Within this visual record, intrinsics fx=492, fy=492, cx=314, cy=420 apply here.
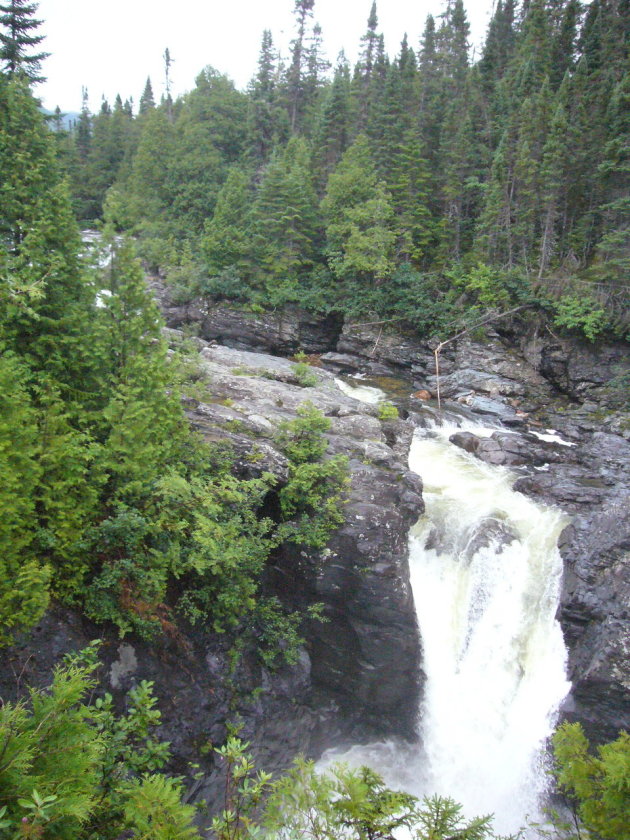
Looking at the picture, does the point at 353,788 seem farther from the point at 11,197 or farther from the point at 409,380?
the point at 409,380

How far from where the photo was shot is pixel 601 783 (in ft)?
18.6

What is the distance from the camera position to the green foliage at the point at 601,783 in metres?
5.32

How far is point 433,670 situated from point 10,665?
10.5 metres

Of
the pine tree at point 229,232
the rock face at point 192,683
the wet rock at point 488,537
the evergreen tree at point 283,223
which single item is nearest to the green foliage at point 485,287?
the evergreen tree at point 283,223

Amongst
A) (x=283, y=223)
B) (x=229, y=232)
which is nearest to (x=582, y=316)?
(x=283, y=223)

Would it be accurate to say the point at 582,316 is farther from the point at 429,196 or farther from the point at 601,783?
the point at 601,783

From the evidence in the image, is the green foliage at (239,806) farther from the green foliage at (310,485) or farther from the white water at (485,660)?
the white water at (485,660)

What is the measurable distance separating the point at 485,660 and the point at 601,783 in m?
8.42

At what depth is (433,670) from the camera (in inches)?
541

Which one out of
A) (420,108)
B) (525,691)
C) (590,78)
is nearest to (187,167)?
(420,108)

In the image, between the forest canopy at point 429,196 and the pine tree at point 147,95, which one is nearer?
the forest canopy at point 429,196

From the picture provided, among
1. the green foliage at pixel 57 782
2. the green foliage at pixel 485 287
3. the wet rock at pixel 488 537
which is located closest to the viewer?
the green foliage at pixel 57 782

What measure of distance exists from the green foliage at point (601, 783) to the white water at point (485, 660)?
7334 millimetres

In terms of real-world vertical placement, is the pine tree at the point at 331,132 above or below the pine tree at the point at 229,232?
above
